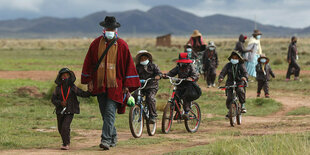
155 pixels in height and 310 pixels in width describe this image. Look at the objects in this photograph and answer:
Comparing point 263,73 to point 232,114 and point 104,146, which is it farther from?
point 104,146

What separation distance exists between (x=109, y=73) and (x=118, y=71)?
19 cm

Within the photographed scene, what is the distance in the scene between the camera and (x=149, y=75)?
10977mm

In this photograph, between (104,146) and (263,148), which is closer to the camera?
(263,148)

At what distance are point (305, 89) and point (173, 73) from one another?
37.8 ft

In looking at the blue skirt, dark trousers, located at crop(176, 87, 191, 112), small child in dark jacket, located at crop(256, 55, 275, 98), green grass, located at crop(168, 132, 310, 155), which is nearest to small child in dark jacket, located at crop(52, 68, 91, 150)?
green grass, located at crop(168, 132, 310, 155)

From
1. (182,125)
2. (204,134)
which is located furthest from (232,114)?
(204,134)

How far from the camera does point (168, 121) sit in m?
11.5

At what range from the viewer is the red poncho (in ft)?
28.1

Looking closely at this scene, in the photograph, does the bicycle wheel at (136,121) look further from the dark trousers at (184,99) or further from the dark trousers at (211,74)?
the dark trousers at (211,74)

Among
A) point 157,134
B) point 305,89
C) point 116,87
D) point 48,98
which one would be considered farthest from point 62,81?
point 305,89

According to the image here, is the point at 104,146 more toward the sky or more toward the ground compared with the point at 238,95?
more toward the ground

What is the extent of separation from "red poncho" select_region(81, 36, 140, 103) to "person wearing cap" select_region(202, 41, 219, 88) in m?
13.5

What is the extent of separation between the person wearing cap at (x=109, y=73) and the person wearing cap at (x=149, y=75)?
6.87 ft

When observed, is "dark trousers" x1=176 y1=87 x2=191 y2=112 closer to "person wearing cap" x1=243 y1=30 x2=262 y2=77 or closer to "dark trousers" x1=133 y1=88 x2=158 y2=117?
"dark trousers" x1=133 y1=88 x2=158 y2=117
